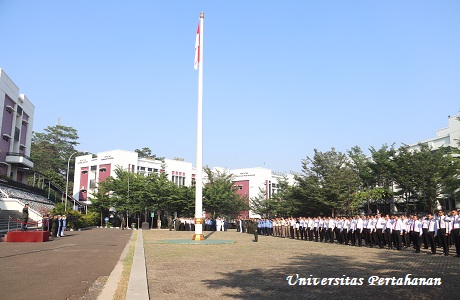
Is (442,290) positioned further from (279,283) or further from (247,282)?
(247,282)

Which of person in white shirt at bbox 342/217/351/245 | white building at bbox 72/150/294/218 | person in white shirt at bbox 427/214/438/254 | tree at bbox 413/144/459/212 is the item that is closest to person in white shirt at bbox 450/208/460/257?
person in white shirt at bbox 427/214/438/254

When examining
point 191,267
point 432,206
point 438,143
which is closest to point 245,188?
point 438,143

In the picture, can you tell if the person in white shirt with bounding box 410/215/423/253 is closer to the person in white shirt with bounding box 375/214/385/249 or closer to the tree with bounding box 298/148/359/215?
the person in white shirt with bounding box 375/214/385/249

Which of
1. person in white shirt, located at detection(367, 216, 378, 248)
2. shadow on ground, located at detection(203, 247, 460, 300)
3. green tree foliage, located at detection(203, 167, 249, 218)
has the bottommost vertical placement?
shadow on ground, located at detection(203, 247, 460, 300)

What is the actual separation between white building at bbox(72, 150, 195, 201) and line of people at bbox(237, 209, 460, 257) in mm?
45428

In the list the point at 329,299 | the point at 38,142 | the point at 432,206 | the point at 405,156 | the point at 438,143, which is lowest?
the point at 329,299

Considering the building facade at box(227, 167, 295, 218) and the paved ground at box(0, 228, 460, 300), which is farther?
the building facade at box(227, 167, 295, 218)

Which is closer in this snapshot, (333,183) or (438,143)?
(333,183)

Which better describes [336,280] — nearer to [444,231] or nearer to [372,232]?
[444,231]

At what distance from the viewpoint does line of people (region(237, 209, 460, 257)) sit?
50.6 ft

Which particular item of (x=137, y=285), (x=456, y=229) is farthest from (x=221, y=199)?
(x=137, y=285)

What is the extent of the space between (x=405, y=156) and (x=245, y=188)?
154 ft

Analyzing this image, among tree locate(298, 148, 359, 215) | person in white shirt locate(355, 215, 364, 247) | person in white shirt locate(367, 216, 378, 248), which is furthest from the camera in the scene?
tree locate(298, 148, 359, 215)

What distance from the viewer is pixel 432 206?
35.2 metres
